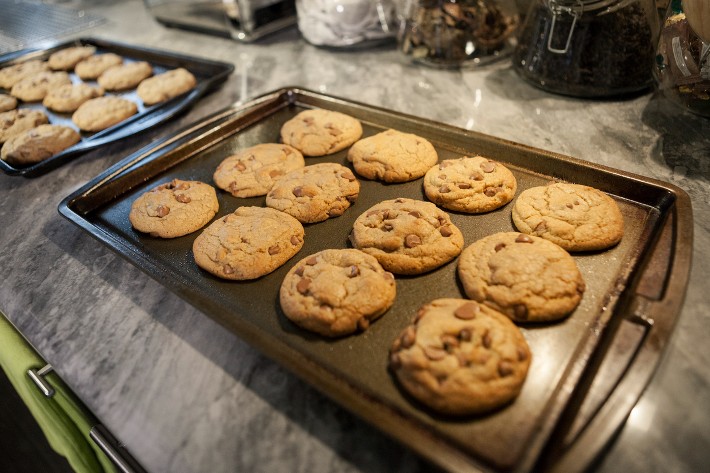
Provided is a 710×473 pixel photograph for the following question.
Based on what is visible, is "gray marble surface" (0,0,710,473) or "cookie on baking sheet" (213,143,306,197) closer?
"gray marble surface" (0,0,710,473)

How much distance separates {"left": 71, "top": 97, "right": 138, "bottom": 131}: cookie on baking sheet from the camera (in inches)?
73.7

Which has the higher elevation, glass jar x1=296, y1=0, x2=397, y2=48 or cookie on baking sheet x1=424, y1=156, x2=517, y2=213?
glass jar x1=296, y1=0, x2=397, y2=48

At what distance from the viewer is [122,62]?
8.00 feet

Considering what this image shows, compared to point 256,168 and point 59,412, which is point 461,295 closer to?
point 256,168

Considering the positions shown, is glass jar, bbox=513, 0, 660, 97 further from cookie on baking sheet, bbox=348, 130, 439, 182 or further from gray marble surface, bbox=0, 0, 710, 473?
cookie on baking sheet, bbox=348, 130, 439, 182

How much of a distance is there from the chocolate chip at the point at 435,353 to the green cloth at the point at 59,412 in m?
0.86

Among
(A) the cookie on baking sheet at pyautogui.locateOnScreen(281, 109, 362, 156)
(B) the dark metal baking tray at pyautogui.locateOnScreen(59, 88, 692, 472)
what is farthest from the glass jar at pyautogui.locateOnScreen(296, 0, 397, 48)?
(B) the dark metal baking tray at pyautogui.locateOnScreen(59, 88, 692, 472)

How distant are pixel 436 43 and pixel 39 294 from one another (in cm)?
187

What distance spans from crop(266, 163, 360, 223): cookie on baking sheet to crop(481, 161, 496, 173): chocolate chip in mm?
398

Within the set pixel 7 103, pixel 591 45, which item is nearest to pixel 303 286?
pixel 591 45

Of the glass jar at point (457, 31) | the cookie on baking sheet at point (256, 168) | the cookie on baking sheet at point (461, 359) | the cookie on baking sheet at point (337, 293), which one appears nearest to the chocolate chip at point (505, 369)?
the cookie on baking sheet at point (461, 359)

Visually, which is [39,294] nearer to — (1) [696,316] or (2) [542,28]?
(1) [696,316]

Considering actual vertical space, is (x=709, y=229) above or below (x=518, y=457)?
above

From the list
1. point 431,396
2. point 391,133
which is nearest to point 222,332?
point 431,396
